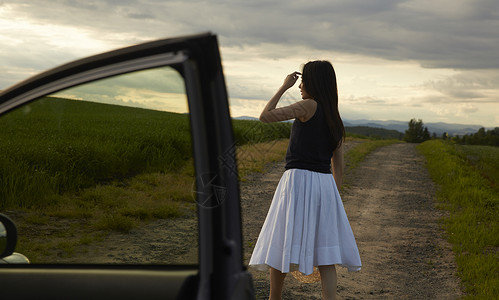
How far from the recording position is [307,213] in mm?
3379

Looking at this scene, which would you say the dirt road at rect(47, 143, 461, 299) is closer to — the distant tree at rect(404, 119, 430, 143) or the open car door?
the open car door

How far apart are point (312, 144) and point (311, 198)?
1.38ft

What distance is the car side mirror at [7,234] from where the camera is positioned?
142cm

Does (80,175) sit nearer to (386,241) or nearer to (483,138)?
(386,241)

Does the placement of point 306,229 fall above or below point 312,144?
below

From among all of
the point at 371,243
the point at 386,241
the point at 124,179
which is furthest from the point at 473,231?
the point at 124,179

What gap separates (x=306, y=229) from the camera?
3352 mm

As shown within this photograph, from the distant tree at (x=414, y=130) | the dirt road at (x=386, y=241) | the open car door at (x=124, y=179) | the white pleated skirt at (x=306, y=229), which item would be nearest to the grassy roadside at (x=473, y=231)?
the dirt road at (x=386, y=241)

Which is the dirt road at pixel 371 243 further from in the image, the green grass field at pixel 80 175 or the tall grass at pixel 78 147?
the tall grass at pixel 78 147

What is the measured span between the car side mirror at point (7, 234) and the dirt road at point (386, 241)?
10.4 ft

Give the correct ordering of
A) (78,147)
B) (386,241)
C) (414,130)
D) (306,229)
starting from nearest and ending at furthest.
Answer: (78,147) < (306,229) < (386,241) < (414,130)

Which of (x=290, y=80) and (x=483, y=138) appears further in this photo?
(x=483, y=138)

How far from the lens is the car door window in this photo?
1.35 m

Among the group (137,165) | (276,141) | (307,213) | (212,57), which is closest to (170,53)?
(212,57)
